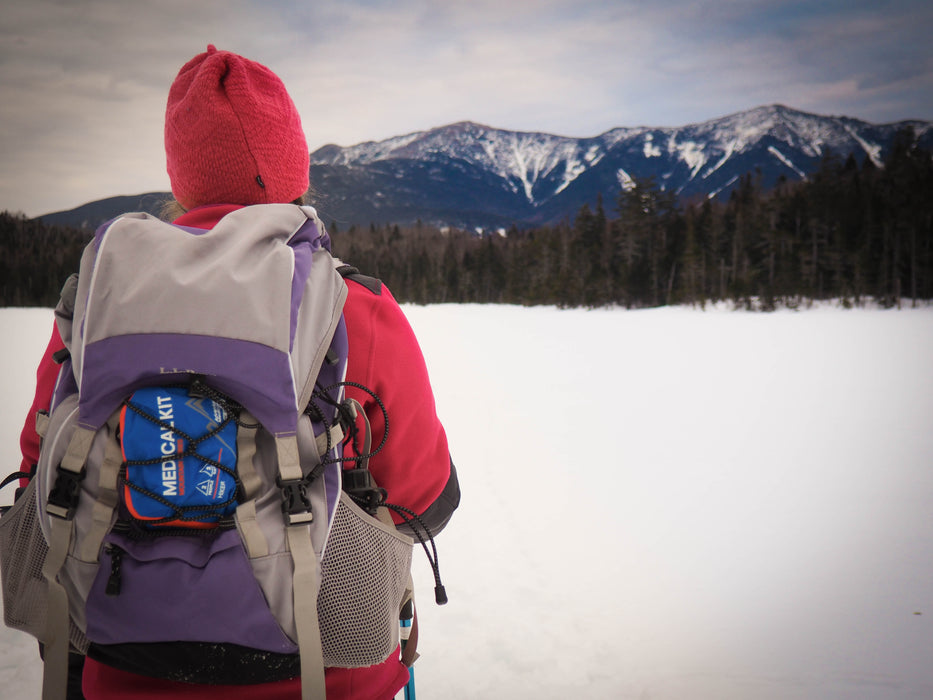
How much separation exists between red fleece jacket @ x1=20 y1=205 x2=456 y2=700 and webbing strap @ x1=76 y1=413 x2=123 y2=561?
0.35m

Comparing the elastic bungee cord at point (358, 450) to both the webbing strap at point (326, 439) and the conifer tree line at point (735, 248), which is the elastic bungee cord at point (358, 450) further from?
the conifer tree line at point (735, 248)

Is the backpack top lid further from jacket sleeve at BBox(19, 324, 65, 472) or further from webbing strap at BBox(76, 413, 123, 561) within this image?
jacket sleeve at BBox(19, 324, 65, 472)

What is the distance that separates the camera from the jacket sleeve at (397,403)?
55.0 inches

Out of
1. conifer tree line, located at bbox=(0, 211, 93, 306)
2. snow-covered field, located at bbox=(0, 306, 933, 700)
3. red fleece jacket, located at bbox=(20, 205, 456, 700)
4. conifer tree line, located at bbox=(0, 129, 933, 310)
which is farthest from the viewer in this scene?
conifer tree line, located at bbox=(0, 129, 933, 310)

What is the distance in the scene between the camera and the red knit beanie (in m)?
1.48

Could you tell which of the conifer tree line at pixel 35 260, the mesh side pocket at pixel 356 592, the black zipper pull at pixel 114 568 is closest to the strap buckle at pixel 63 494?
the black zipper pull at pixel 114 568

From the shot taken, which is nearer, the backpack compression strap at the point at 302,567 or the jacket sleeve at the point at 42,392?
the backpack compression strap at the point at 302,567

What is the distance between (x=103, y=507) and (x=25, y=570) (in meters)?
0.32

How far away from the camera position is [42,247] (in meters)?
31.5

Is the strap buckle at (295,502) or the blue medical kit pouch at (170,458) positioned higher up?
the blue medical kit pouch at (170,458)

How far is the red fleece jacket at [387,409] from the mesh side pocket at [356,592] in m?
0.15

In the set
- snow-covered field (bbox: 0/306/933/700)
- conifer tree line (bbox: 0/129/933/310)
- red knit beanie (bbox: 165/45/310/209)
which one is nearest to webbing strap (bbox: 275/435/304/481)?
red knit beanie (bbox: 165/45/310/209)

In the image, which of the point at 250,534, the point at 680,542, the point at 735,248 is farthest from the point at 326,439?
the point at 735,248

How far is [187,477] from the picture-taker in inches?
43.8
